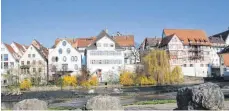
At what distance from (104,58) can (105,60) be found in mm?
459

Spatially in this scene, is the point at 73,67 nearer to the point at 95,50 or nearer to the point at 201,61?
the point at 95,50

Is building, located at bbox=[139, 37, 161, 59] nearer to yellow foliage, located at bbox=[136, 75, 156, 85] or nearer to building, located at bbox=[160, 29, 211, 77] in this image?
building, located at bbox=[160, 29, 211, 77]

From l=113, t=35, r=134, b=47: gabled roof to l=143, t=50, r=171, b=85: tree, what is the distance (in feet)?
62.1

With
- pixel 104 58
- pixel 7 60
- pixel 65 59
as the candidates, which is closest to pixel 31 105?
pixel 65 59

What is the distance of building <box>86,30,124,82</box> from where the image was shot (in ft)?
233

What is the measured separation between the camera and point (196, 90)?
14375 millimetres

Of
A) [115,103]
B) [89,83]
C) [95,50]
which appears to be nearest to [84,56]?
[95,50]

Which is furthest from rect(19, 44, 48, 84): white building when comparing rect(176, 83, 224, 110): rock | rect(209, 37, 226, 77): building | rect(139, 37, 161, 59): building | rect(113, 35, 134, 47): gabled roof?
rect(176, 83, 224, 110): rock

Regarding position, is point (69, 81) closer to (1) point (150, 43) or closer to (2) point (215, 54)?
(1) point (150, 43)

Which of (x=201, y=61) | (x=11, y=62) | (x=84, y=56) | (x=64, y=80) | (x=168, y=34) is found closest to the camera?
(x=64, y=80)

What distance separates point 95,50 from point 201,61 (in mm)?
25991

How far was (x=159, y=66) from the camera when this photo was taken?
2518 inches

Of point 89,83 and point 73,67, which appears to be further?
point 73,67

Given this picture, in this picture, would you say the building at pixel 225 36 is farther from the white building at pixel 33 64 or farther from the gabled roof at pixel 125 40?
the white building at pixel 33 64
